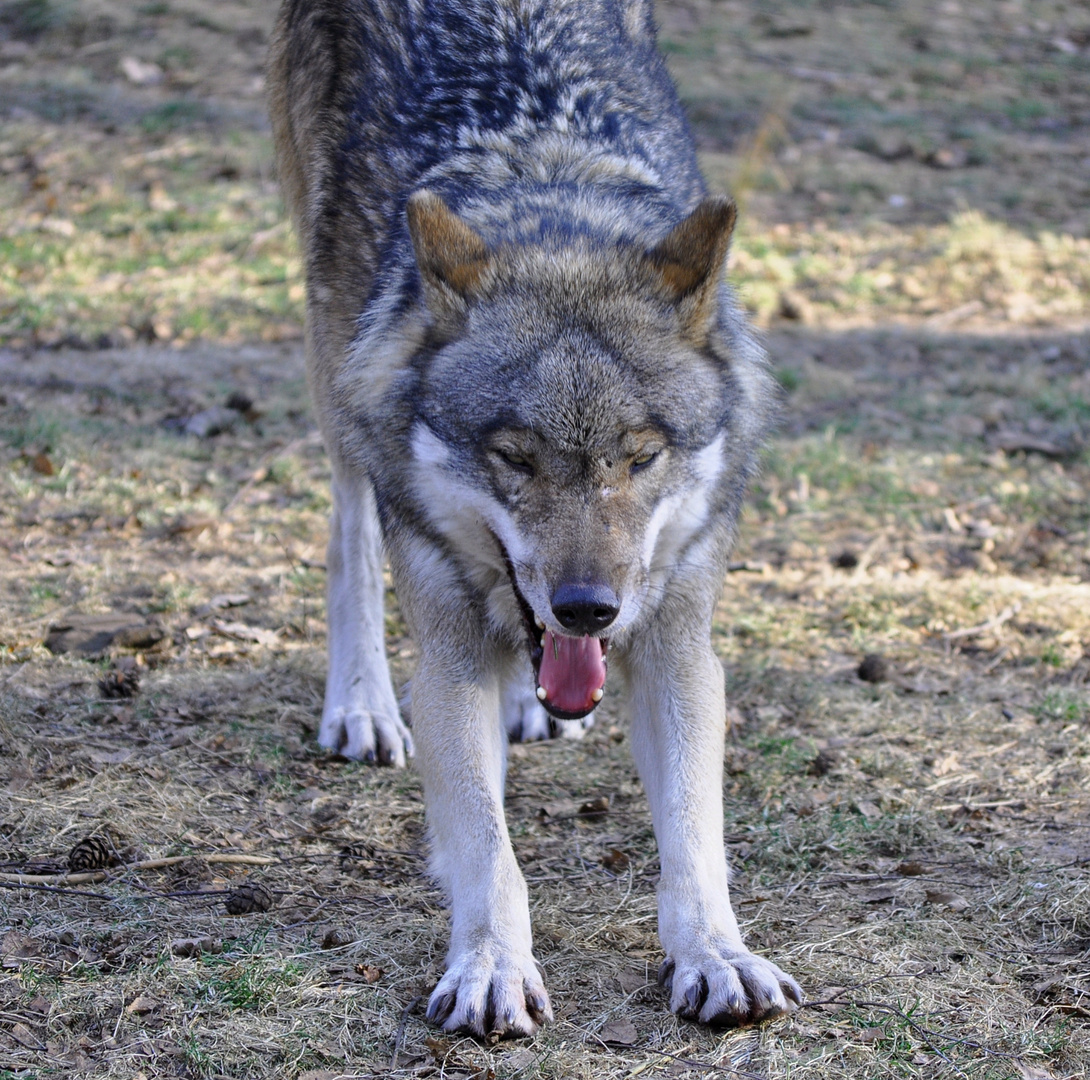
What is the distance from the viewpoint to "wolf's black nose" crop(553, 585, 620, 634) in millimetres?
2873

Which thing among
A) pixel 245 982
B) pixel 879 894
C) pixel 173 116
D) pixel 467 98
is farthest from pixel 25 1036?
pixel 173 116

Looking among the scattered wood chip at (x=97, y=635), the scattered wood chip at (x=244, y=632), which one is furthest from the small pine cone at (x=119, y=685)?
the scattered wood chip at (x=244, y=632)

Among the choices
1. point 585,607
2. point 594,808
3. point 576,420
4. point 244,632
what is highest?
point 576,420

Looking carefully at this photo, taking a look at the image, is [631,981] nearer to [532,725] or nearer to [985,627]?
[532,725]

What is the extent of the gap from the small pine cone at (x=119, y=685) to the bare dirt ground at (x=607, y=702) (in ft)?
0.09

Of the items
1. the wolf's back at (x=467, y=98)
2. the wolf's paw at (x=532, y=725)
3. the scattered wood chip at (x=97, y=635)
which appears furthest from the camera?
the scattered wood chip at (x=97, y=635)

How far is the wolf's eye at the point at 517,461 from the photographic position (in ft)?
10.0

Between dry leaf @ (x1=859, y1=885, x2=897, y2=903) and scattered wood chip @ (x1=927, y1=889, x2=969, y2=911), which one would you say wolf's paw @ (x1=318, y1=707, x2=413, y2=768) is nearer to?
dry leaf @ (x1=859, y1=885, x2=897, y2=903)

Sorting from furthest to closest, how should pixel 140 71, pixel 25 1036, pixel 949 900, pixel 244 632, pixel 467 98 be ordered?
1. pixel 140 71
2. pixel 244 632
3. pixel 467 98
4. pixel 949 900
5. pixel 25 1036

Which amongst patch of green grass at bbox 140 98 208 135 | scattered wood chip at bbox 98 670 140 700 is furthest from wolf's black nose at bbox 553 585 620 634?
patch of green grass at bbox 140 98 208 135

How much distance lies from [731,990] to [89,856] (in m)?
1.75

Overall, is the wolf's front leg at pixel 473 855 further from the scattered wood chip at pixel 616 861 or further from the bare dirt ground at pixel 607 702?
the scattered wood chip at pixel 616 861

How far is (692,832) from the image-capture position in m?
3.15

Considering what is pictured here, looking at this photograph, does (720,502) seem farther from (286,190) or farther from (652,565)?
(286,190)
